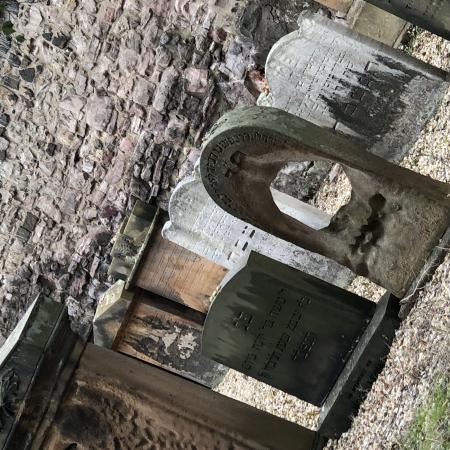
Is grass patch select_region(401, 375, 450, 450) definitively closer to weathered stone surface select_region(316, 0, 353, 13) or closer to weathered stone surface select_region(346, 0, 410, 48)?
weathered stone surface select_region(346, 0, 410, 48)

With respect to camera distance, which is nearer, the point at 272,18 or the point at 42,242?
the point at 272,18

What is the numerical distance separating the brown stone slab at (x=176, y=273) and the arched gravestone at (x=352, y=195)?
2.70m

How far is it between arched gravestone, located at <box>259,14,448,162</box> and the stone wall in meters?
0.99

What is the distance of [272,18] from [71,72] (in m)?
2.39

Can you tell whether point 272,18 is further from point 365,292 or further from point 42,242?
point 42,242

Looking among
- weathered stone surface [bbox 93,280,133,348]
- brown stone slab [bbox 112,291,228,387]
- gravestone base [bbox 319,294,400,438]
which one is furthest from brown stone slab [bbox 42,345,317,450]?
brown stone slab [bbox 112,291,228,387]

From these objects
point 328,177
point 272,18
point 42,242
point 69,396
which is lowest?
point 42,242

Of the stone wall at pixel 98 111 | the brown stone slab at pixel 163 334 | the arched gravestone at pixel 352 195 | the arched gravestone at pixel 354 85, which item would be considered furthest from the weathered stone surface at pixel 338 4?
the brown stone slab at pixel 163 334

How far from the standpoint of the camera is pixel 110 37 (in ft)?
21.6

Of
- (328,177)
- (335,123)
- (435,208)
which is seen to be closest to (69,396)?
(435,208)

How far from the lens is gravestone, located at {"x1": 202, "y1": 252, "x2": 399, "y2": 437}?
396 cm

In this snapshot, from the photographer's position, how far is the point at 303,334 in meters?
4.12

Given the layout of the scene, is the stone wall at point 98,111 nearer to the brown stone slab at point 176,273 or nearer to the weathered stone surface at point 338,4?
the weathered stone surface at point 338,4

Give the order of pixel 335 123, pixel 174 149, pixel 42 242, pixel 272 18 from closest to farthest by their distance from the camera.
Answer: pixel 335 123 < pixel 272 18 < pixel 174 149 < pixel 42 242
